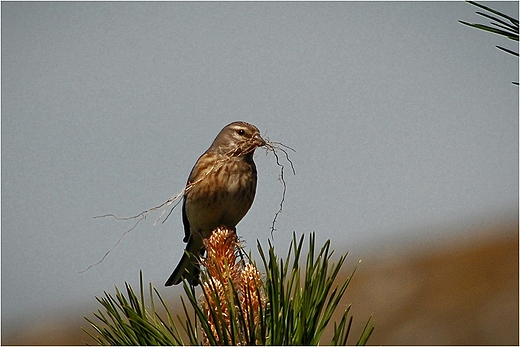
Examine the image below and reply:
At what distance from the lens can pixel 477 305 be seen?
2523 centimetres

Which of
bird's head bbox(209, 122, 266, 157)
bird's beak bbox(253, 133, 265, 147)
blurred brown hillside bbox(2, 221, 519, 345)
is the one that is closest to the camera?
bird's beak bbox(253, 133, 265, 147)

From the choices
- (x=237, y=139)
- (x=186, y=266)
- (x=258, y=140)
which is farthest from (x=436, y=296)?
(x=258, y=140)

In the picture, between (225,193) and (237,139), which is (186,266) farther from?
(237,139)

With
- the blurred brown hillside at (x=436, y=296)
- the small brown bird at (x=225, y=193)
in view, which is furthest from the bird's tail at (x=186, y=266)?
the blurred brown hillside at (x=436, y=296)

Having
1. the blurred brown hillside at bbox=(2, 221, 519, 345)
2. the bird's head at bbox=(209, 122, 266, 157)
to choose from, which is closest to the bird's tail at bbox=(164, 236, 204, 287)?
the bird's head at bbox=(209, 122, 266, 157)

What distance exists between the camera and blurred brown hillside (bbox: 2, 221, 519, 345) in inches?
945

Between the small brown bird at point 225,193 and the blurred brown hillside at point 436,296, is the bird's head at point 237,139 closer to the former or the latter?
the small brown bird at point 225,193

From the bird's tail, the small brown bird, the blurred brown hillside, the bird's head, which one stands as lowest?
the bird's tail

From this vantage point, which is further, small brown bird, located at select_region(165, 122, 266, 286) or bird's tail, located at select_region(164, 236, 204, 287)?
small brown bird, located at select_region(165, 122, 266, 286)

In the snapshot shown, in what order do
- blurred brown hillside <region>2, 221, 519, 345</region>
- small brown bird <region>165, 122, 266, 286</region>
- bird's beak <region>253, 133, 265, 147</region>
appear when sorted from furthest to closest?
blurred brown hillside <region>2, 221, 519, 345</region>, small brown bird <region>165, 122, 266, 286</region>, bird's beak <region>253, 133, 265, 147</region>

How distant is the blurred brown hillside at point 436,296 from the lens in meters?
24.0

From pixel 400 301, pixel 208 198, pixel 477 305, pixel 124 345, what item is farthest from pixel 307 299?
pixel 400 301

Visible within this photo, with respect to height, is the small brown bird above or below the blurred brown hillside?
below

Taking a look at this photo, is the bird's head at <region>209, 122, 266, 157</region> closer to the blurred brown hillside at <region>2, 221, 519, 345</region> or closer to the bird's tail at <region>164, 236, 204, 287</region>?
the bird's tail at <region>164, 236, 204, 287</region>
